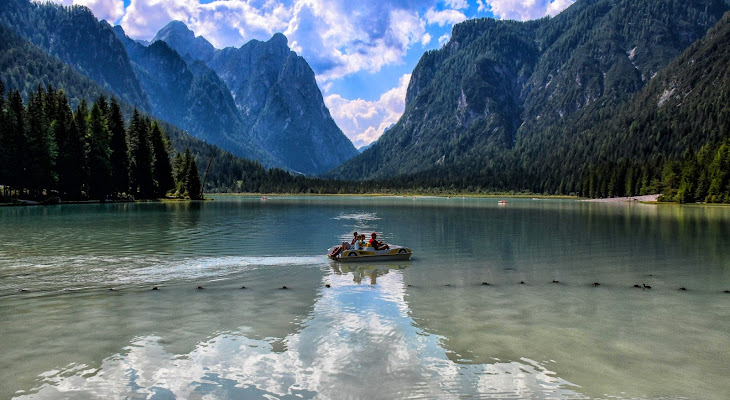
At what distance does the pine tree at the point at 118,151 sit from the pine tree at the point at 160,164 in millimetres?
15126

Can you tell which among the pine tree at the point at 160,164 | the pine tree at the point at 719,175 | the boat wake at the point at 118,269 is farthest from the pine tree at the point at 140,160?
the pine tree at the point at 719,175

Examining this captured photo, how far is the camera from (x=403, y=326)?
19344mm

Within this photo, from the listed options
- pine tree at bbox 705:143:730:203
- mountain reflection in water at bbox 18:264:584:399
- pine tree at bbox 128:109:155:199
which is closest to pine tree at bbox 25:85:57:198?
pine tree at bbox 128:109:155:199

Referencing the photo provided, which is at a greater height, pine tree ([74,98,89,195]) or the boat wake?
pine tree ([74,98,89,195])

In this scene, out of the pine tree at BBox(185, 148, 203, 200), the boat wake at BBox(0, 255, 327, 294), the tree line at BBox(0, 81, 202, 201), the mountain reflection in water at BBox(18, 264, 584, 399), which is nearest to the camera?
the mountain reflection in water at BBox(18, 264, 584, 399)

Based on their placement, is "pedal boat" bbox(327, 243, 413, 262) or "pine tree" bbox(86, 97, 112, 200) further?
"pine tree" bbox(86, 97, 112, 200)

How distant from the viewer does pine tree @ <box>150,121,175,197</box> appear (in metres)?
144

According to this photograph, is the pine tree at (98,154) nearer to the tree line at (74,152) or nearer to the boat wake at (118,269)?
the tree line at (74,152)

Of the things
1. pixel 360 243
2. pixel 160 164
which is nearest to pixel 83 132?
pixel 160 164

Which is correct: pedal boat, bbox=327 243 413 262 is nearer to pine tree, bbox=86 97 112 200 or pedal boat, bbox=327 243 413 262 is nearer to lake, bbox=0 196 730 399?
lake, bbox=0 196 730 399

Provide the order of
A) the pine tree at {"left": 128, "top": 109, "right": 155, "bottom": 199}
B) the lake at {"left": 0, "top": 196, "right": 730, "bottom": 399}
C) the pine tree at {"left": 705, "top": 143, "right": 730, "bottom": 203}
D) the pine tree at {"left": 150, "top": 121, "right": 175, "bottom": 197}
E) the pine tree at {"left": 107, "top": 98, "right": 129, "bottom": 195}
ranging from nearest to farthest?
1. the lake at {"left": 0, "top": 196, "right": 730, "bottom": 399}
2. the pine tree at {"left": 107, "top": 98, "right": 129, "bottom": 195}
3. the pine tree at {"left": 128, "top": 109, "right": 155, "bottom": 199}
4. the pine tree at {"left": 705, "top": 143, "right": 730, "bottom": 203}
5. the pine tree at {"left": 150, "top": 121, "right": 175, "bottom": 197}

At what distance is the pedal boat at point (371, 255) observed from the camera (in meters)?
36.2

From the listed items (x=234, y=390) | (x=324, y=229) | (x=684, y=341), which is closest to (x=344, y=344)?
(x=234, y=390)

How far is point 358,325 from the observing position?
19422 mm
